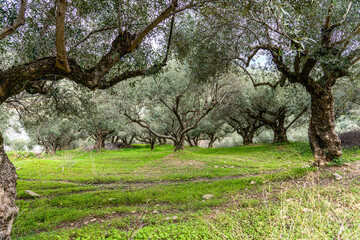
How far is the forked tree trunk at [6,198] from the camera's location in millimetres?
3178

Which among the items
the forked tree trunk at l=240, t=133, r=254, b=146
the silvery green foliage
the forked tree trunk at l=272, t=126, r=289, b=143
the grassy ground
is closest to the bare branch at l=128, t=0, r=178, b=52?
the silvery green foliage

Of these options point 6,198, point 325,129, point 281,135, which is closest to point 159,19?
point 6,198

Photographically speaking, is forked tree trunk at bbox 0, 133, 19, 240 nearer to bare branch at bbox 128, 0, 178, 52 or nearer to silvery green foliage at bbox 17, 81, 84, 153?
silvery green foliage at bbox 17, 81, 84, 153

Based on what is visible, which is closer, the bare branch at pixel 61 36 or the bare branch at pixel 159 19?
the bare branch at pixel 61 36

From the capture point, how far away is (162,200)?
5.87m

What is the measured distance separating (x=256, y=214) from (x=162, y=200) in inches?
120

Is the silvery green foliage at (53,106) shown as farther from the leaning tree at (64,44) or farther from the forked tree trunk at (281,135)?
the forked tree trunk at (281,135)

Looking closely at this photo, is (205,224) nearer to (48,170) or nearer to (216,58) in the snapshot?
(216,58)

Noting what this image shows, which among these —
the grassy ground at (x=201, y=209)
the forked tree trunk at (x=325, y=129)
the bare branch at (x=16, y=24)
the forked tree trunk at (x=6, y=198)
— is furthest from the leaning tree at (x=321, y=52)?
the forked tree trunk at (x=6, y=198)

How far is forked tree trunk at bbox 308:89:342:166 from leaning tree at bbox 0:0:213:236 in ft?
22.5

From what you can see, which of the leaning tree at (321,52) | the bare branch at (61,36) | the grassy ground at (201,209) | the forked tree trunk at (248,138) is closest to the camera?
the grassy ground at (201,209)

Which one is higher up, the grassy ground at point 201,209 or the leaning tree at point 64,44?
the leaning tree at point 64,44

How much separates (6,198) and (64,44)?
133 inches

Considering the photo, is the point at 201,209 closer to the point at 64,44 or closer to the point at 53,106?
the point at 64,44
